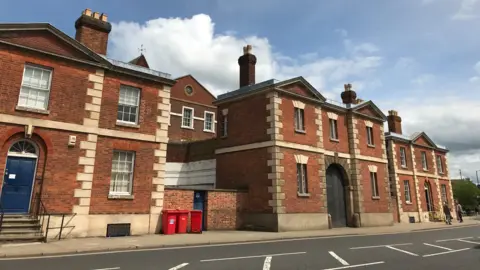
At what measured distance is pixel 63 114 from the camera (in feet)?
46.7

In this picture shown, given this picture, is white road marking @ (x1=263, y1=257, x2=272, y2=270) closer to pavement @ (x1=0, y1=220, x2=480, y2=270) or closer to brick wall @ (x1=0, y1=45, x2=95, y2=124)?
pavement @ (x1=0, y1=220, x2=480, y2=270)

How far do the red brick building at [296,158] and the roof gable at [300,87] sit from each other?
0.06 metres

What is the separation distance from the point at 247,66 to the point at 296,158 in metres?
7.26

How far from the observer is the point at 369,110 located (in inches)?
1083

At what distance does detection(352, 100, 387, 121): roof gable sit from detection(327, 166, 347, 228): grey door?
219 inches

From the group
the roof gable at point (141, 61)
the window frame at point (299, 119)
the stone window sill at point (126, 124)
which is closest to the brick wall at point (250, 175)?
the window frame at point (299, 119)

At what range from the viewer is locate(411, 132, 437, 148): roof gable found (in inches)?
1376

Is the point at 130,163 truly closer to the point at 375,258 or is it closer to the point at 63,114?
the point at 63,114

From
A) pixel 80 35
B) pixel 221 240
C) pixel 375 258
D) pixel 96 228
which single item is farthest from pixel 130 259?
pixel 80 35

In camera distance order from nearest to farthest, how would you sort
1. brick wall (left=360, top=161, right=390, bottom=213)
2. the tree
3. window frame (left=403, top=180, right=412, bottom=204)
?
1. brick wall (left=360, top=161, right=390, bottom=213)
2. window frame (left=403, top=180, right=412, bottom=204)
3. the tree

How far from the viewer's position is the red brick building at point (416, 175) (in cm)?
3152

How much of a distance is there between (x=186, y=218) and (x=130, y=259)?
23.6 ft

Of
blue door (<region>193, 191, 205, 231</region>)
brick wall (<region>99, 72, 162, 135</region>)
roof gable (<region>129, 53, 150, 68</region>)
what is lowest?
blue door (<region>193, 191, 205, 231</region>)

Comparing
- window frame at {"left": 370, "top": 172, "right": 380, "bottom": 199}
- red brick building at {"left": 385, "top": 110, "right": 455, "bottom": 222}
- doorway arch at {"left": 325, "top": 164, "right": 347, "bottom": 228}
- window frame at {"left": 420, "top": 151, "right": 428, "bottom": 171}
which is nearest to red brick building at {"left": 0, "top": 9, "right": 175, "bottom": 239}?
doorway arch at {"left": 325, "top": 164, "right": 347, "bottom": 228}
